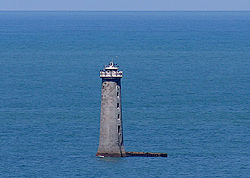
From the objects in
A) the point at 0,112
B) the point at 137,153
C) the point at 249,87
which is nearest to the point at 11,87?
the point at 0,112

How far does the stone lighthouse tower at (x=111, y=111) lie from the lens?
3361 inches

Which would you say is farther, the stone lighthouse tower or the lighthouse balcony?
the stone lighthouse tower

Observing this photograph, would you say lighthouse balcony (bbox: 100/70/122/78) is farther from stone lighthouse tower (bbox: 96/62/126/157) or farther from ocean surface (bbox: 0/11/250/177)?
ocean surface (bbox: 0/11/250/177)

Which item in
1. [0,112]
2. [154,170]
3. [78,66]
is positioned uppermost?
[78,66]

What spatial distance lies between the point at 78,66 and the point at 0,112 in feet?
230

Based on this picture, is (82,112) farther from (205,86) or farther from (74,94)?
(205,86)

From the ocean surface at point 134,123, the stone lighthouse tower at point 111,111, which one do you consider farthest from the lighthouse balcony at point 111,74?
the ocean surface at point 134,123

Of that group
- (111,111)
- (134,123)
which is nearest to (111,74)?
(111,111)

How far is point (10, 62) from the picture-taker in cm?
19450

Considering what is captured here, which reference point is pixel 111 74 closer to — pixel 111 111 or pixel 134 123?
pixel 111 111

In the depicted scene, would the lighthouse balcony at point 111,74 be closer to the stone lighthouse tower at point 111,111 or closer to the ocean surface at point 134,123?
the stone lighthouse tower at point 111,111

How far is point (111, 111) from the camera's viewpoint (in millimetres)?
85625

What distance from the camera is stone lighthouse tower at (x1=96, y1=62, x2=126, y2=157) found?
280 feet

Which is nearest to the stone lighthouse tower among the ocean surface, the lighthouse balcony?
the lighthouse balcony
